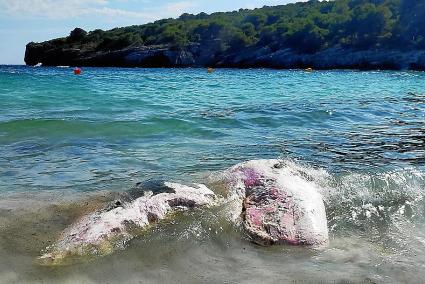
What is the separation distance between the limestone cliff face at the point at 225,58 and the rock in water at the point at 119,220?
71076 millimetres

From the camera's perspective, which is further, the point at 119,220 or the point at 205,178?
the point at 205,178

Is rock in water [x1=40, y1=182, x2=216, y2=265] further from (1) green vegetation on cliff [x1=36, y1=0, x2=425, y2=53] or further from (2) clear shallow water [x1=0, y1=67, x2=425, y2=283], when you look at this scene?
(1) green vegetation on cliff [x1=36, y1=0, x2=425, y2=53]

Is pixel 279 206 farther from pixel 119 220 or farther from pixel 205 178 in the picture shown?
pixel 205 178

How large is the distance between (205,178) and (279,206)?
78.2 inches

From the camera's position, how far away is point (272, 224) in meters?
5.29

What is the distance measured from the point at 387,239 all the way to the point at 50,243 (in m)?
3.63

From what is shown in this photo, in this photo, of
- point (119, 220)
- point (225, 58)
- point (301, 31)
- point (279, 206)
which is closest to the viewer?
point (119, 220)

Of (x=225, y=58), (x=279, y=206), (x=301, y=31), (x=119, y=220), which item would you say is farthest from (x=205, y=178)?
(x=225, y=58)

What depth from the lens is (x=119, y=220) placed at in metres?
5.18

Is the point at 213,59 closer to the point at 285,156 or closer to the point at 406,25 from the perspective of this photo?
the point at 406,25

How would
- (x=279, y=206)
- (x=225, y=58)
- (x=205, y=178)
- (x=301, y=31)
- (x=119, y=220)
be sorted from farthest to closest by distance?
(x=225, y=58) → (x=301, y=31) → (x=205, y=178) → (x=279, y=206) → (x=119, y=220)

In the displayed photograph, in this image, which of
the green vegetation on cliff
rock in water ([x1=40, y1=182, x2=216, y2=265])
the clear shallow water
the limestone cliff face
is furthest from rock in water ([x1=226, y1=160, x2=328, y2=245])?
the green vegetation on cliff

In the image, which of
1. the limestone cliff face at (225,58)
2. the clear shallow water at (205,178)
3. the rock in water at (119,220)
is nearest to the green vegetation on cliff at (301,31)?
the limestone cliff face at (225,58)

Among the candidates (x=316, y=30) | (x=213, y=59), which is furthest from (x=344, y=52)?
(x=213, y=59)
